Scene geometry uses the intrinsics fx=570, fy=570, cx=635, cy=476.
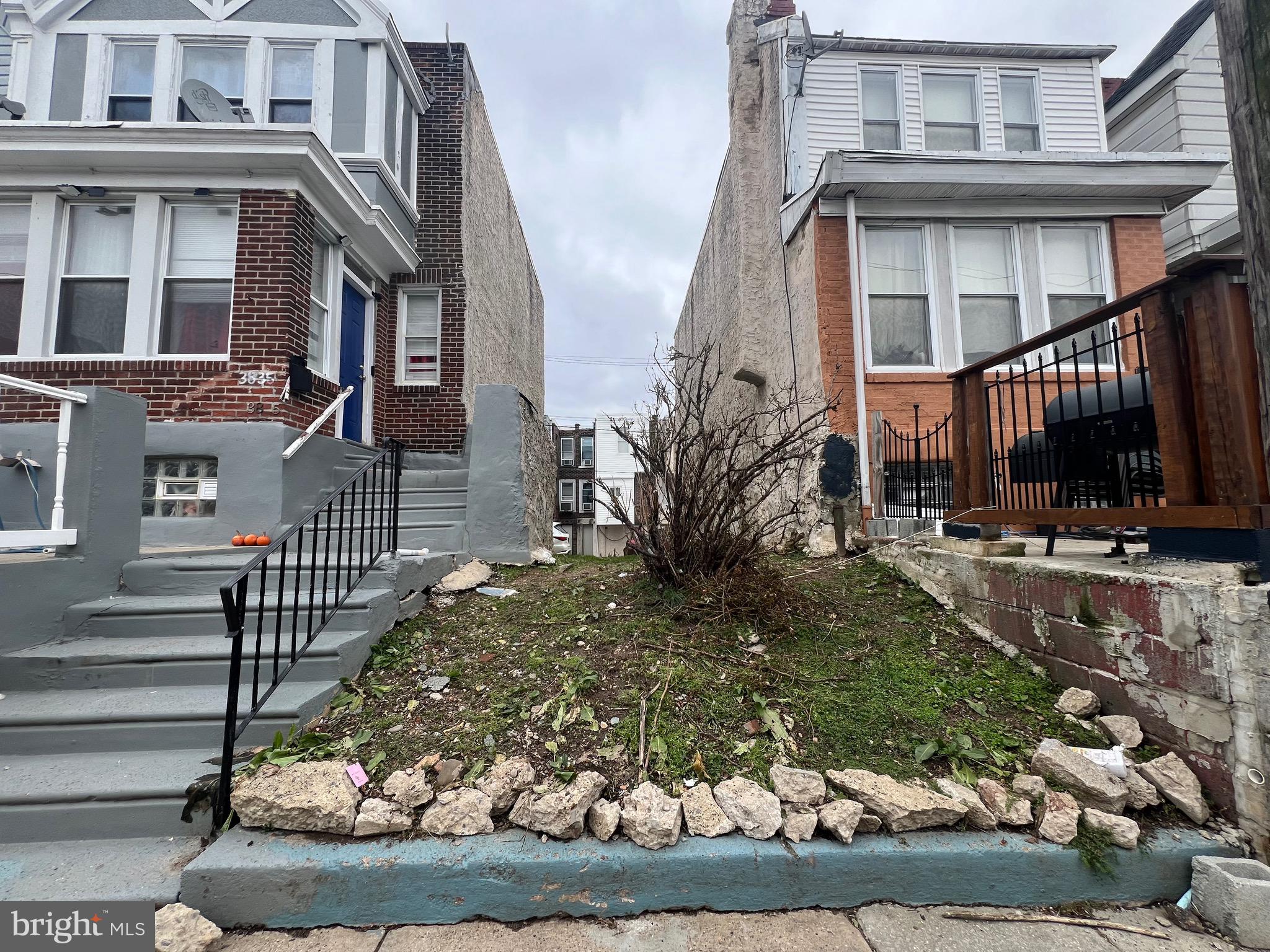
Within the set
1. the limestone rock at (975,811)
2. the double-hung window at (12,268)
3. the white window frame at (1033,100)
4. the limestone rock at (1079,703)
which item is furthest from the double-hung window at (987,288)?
the double-hung window at (12,268)

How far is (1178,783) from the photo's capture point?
7.80 ft

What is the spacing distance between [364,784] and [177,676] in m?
1.59

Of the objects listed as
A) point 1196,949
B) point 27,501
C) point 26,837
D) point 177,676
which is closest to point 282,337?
point 27,501

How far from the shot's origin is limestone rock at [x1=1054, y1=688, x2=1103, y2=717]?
2793 millimetres

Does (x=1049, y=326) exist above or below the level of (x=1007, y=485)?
above

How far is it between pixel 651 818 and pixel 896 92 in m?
10.1

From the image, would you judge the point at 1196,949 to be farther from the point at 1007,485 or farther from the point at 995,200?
the point at 995,200

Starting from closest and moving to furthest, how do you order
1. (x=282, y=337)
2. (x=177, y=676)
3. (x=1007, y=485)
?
(x=177, y=676), (x=1007, y=485), (x=282, y=337)

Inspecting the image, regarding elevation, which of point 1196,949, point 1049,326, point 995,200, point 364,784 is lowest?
point 1196,949

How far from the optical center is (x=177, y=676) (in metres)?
3.25

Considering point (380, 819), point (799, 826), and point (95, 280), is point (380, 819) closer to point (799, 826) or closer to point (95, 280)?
point (799, 826)

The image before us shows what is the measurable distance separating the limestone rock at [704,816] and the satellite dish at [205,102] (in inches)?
351

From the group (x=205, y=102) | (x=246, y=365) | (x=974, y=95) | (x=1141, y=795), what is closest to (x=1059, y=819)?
(x=1141, y=795)

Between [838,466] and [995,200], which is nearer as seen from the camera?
[838,466]
